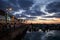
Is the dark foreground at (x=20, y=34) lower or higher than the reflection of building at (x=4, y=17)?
lower

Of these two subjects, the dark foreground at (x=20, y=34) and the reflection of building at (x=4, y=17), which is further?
the reflection of building at (x=4, y=17)

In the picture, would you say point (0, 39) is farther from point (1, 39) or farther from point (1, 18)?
point (1, 18)

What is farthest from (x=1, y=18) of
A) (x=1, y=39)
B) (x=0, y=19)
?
(x=1, y=39)

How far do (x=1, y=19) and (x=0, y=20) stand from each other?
5.57 ft

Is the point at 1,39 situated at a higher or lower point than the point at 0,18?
lower

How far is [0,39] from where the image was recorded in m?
21.8

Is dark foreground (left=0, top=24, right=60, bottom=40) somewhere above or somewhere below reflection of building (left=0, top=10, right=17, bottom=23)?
below

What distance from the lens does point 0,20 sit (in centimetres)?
4966

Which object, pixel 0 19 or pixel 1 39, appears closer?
pixel 1 39

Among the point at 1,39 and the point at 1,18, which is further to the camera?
the point at 1,18

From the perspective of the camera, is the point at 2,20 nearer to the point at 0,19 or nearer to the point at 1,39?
the point at 0,19

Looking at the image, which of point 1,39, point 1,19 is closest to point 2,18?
point 1,19

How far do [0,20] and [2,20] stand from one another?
5.71 feet

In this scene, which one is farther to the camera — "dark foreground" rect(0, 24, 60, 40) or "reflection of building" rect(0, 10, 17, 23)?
"reflection of building" rect(0, 10, 17, 23)
